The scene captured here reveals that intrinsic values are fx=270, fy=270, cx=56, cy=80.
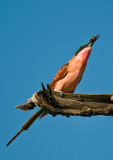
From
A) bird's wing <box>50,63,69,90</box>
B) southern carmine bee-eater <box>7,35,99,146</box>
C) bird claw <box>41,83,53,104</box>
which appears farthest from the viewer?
bird's wing <box>50,63,69,90</box>

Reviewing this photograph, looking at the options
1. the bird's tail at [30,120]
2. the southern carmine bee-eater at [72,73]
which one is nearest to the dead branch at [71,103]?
the bird's tail at [30,120]

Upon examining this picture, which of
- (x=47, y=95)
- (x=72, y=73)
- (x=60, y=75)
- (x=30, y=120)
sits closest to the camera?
(x=47, y=95)

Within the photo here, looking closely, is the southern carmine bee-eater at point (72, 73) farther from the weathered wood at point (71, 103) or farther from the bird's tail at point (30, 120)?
the weathered wood at point (71, 103)

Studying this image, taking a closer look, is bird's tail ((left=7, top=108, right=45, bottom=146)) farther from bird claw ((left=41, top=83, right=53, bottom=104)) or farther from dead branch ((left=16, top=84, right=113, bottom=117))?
bird claw ((left=41, top=83, right=53, bottom=104))

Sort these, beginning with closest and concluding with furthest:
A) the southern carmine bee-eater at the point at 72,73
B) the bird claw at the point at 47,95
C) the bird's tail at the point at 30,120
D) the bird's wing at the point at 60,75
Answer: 1. the bird claw at the point at 47,95
2. the bird's tail at the point at 30,120
3. the southern carmine bee-eater at the point at 72,73
4. the bird's wing at the point at 60,75

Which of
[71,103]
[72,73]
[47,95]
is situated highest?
[72,73]

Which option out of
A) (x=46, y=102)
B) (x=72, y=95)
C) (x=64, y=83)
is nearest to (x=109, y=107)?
(x=72, y=95)

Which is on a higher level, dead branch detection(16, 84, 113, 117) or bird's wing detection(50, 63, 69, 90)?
bird's wing detection(50, 63, 69, 90)

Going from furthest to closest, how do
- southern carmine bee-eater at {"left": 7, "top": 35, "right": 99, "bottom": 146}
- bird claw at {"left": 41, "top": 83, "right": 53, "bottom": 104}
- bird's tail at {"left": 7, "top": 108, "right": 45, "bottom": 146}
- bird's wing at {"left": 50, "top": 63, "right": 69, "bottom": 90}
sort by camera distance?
bird's wing at {"left": 50, "top": 63, "right": 69, "bottom": 90} → southern carmine bee-eater at {"left": 7, "top": 35, "right": 99, "bottom": 146} → bird's tail at {"left": 7, "top": 108, "right": 45, "bottom": 146} → bird claw at {"left": 41, "top": 83, "right": 53, "bottom": 104}

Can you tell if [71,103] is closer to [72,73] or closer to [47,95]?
[47,95]

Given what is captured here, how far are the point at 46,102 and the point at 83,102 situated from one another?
53cm

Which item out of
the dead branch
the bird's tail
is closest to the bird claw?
the dead branch

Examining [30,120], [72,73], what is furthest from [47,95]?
[72,73]

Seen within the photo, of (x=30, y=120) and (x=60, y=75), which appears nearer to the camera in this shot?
(x=30, y=120)
